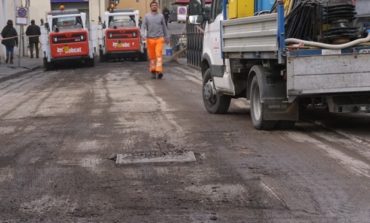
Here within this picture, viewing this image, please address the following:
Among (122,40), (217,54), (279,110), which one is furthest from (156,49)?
(122,40)

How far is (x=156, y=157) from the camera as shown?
7.95m

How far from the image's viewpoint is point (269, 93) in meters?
9.37

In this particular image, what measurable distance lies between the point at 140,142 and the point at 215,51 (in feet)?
10.2

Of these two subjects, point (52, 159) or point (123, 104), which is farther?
point (123, 104)

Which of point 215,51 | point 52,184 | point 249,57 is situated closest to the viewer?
point 52,184

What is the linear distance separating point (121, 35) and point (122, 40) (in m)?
0.23

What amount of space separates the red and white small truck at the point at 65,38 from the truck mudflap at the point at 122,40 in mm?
3032

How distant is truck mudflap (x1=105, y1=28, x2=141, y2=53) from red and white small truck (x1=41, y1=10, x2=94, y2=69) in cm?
303

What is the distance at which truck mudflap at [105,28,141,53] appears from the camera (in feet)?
103

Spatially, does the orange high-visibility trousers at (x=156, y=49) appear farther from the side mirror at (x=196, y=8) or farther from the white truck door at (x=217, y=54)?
the white truck door at (x=217, y=54)

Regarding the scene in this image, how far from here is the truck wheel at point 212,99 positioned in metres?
11.9

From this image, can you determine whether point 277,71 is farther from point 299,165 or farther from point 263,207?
point 263,207

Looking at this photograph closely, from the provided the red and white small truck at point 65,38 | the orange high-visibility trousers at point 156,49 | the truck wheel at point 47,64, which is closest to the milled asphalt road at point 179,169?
the orange high-visibility trousers at point 156,49

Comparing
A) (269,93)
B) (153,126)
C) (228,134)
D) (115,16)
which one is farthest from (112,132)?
(115,16)
